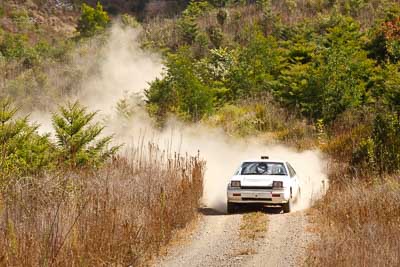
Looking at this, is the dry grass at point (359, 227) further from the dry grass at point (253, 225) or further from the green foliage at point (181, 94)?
the green foliage at point (181, 94)

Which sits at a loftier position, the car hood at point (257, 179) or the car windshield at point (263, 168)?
the car windshield at point (263, 168)

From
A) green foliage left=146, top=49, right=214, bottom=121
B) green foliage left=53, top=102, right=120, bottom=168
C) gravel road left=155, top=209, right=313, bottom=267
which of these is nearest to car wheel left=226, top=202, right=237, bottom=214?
gravel road left=155, top=209, right=313, bottom=267

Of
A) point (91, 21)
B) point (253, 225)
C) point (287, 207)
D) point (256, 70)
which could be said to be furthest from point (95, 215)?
point (91, 21)

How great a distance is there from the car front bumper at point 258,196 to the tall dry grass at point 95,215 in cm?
166

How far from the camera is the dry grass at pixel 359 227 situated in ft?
28.3

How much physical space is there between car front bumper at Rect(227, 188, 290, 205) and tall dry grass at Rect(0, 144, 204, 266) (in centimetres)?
166

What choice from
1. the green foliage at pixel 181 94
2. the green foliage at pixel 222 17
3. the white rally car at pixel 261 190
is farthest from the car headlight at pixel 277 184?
the green foliage at pixel 222 17

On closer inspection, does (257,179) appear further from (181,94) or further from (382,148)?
(181,94)

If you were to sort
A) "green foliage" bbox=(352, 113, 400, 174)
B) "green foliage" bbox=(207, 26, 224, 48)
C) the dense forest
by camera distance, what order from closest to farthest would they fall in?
the dense forest
"green foliage" bbox=(352, 113, 400, 174)
"green foliage" bbox=(207, 26, 224, 48)

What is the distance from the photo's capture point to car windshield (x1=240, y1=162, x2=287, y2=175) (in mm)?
16500

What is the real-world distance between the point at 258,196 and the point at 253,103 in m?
15.9

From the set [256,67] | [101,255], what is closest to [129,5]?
[256,67]

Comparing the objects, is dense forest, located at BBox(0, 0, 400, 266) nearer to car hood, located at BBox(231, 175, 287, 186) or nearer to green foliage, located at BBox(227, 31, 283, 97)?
green foliage, located at BBox(227, 31, 283, 97)

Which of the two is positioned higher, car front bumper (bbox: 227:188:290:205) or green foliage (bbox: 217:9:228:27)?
green foliage (bbox: 217:9:228:27)
